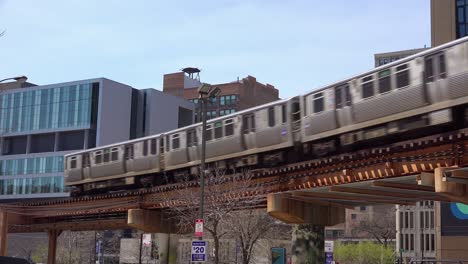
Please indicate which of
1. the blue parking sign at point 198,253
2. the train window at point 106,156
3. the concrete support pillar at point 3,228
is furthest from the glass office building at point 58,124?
the blue parking sign at point 198,253

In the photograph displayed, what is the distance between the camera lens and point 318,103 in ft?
97.4

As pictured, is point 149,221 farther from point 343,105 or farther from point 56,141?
point 56,141

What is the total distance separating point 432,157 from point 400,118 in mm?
2241

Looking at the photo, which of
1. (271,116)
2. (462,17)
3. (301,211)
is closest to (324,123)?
→ (271,116)

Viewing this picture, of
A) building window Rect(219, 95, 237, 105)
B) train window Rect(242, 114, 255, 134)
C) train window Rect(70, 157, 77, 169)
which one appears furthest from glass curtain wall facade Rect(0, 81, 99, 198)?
train window Rect(242, 114, 255, 134)

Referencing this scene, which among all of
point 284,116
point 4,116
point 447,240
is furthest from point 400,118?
point 4,116

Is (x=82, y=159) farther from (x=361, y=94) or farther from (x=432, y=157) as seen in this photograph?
(x=432, y=157)

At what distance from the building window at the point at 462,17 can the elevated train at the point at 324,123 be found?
154ft

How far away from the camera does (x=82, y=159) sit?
157 ft

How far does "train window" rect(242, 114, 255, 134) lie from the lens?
110ft

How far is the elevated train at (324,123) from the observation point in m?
23.3

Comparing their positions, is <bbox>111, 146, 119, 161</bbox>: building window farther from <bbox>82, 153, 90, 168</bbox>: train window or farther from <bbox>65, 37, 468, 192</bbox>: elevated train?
<bbox>82, 153, 90, 168</bbox>: train window

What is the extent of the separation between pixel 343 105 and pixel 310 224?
849cm

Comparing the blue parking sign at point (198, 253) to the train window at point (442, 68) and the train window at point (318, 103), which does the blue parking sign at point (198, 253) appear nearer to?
the train window at point (442, 68)
